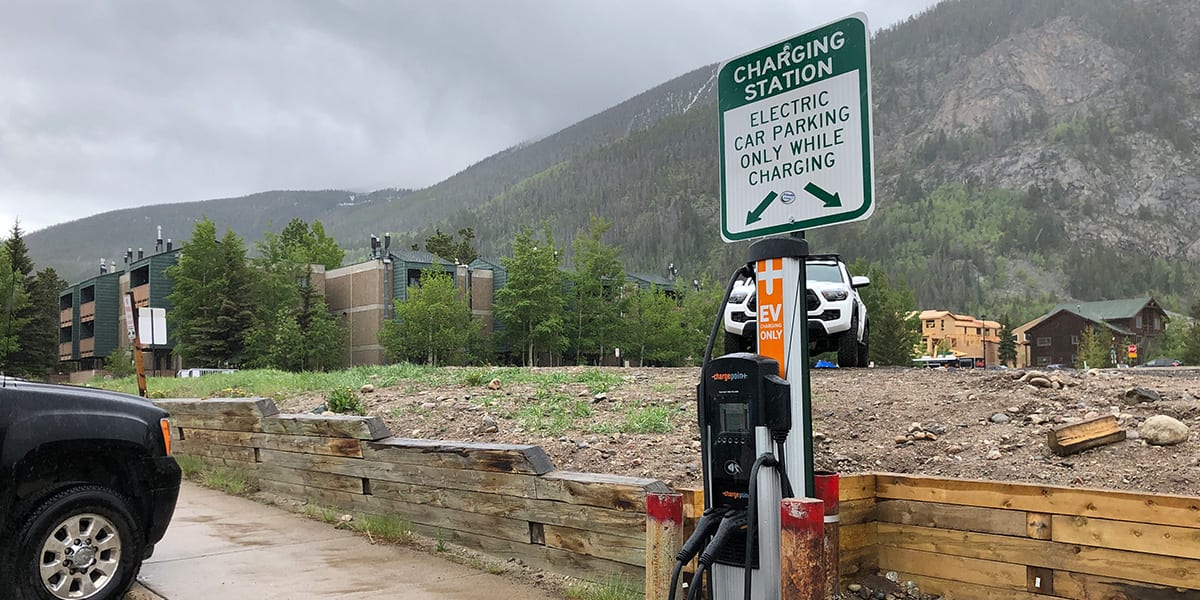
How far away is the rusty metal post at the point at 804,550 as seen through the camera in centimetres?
343

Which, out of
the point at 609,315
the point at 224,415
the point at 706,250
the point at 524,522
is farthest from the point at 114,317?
the point at 706,250

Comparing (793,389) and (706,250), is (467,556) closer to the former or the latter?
(793,389)

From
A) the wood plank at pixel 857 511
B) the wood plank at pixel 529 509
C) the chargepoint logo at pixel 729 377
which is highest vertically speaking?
the chargepoint logo at pixel 729 377

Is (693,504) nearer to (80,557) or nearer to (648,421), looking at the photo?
(648,421)

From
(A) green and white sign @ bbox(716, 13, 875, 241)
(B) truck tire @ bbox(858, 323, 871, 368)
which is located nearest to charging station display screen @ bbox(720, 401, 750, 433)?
(A) green and white sign @ bbox(716, 13, 875, 241)

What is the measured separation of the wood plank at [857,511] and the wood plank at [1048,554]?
0.33ft

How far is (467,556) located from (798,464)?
3.83 metres

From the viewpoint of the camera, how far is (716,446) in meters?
3.94

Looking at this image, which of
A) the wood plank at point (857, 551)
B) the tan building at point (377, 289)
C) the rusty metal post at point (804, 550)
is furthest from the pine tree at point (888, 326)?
the rusty metal post at point (804, 550)

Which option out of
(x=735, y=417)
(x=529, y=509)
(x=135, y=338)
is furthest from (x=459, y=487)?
(x=135, y=338)

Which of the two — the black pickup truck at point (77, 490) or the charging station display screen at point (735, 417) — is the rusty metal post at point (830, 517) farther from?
the black pickup truck at point (77, 490)

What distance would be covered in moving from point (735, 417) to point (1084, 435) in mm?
3343

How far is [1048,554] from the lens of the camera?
189 inches

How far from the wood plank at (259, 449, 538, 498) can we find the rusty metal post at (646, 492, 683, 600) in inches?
89.0
